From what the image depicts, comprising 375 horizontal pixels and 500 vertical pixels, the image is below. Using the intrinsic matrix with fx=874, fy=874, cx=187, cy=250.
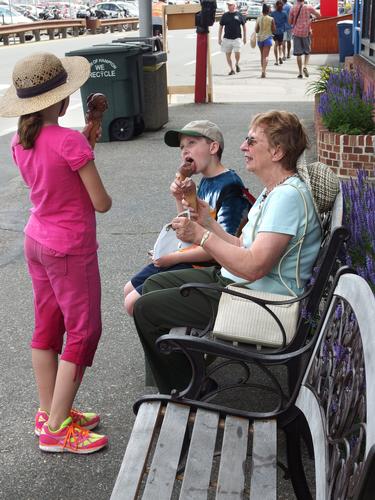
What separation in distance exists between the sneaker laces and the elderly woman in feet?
1.41

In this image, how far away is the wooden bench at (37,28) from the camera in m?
41.1

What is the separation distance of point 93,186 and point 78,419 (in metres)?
1.12

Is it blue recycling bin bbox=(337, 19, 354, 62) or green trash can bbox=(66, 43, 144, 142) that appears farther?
blue recycling bin bbox=(337, 19, 354, 62)

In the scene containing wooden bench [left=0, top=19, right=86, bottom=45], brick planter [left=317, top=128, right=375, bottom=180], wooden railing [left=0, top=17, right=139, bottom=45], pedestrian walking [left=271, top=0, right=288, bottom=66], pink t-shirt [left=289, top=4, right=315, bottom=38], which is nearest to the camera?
brick planter [left=317, top=128, right=375, bottom=180]

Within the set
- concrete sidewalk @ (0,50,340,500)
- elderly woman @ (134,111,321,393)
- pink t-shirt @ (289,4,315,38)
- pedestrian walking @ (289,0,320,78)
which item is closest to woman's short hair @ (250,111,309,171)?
elderly woman @ (134,111,321,393)

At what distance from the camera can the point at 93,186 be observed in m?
3.65

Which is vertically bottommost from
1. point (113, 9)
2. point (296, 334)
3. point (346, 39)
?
point (113, 9)

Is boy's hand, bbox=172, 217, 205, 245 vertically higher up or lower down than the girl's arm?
lower down

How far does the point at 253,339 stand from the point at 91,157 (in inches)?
39.4

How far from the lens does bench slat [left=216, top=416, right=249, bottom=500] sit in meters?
2.72

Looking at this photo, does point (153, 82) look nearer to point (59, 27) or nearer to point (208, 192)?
point (208, 192)

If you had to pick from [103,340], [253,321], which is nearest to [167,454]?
[253,321]

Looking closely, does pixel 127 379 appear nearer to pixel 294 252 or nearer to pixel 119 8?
pixel 294 252

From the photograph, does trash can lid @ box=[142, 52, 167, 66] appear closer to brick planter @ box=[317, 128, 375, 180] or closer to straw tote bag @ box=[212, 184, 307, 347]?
brick planter @ box=[317, 128, 375, 180]
